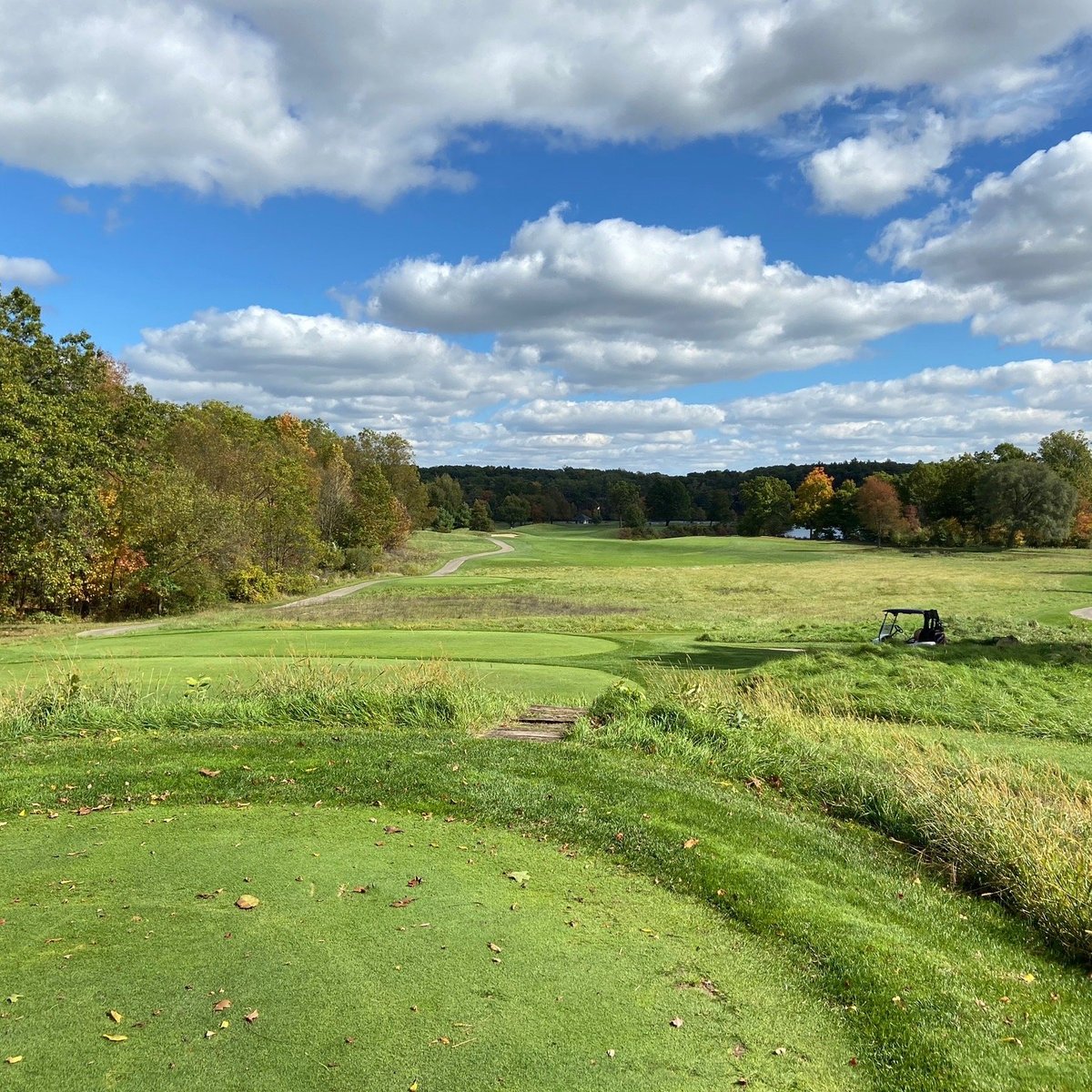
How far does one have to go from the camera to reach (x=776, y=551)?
90.0 meters

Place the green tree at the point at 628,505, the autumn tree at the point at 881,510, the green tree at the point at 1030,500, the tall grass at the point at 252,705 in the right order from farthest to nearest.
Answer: the green tree at the point at 628,505
the autumn tree at the point at 881,510
the green tree at the point at 1030,500
the tall grass at the point at 252,705

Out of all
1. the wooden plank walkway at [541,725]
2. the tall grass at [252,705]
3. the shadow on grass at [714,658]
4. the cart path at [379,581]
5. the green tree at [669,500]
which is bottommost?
the cart path at [379,581]

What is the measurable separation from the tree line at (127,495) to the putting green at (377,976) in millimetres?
27343

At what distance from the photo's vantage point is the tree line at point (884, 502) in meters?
87.6

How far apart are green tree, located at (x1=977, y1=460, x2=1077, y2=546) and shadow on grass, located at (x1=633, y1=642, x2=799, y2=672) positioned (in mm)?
79179

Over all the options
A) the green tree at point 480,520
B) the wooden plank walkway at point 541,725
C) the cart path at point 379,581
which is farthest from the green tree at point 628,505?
the wooden plank walkway at point 541,725

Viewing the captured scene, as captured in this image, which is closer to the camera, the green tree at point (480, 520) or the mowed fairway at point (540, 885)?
the mowed fairway at point (540, 885)

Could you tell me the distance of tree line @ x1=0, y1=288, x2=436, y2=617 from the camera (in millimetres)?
29469

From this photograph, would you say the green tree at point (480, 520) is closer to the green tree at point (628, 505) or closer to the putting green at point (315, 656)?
the green tree at point (628, 505)

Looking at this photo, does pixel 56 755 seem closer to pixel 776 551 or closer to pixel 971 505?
pixel 776 551

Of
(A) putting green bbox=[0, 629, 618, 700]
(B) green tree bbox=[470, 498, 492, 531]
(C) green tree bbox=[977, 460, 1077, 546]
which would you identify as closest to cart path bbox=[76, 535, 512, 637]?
(A) putting green bbox=[0, 629, 618, 700]

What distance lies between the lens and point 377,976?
4566 mm

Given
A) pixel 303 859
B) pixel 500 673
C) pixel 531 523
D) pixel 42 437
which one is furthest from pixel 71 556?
pixel 531 523

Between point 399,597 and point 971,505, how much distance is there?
265 ft
